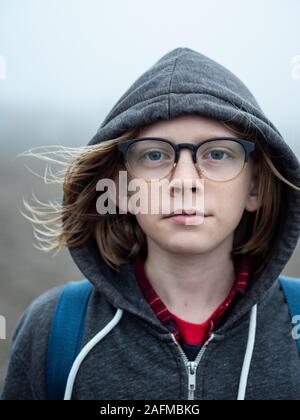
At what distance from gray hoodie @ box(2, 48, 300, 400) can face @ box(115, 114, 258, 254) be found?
5 centimetres

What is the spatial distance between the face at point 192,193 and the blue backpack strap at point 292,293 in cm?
28

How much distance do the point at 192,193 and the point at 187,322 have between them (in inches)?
16.4

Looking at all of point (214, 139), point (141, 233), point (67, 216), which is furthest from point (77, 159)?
point (214, 139)

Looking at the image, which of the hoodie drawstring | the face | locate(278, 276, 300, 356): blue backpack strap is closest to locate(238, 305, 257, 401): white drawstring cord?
the hoodie drawstring

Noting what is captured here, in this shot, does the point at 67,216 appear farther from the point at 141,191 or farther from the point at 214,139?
the point at 214,139

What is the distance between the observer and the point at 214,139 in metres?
1.50

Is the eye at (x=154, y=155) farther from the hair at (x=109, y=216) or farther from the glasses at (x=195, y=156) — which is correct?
the hair at (x=109, y=216)

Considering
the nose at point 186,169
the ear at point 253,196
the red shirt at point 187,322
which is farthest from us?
the ear at point 253,196

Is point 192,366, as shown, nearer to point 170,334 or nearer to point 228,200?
point 170,334

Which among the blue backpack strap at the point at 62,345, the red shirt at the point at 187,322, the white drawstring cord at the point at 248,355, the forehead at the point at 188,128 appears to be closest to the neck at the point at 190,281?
the red shirt at the point at 187,322

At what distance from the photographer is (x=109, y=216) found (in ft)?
6.09

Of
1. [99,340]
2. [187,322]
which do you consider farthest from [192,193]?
[99,340]

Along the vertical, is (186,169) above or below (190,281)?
above

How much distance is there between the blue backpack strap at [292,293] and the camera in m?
1.61
